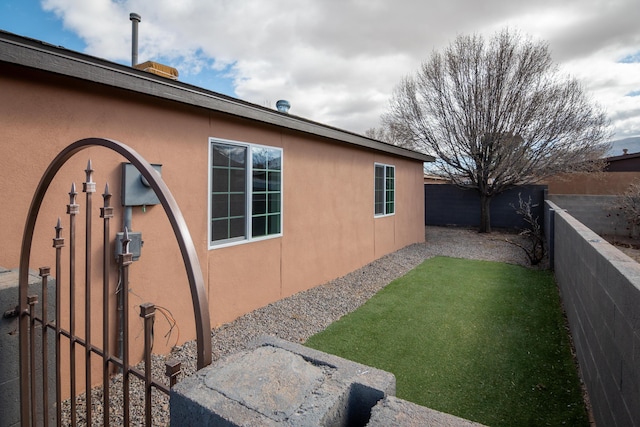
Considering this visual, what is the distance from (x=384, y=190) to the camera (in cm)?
882

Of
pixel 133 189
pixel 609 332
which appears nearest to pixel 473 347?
pixel 609 332

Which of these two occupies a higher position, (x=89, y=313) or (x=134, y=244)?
(x=134, y=244)

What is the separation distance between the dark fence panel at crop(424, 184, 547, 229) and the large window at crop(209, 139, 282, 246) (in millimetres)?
12527

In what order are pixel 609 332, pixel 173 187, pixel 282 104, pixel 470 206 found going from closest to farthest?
pixel 609 332 < pixel 173 187 < pixel 282 104 < pixel 470 206

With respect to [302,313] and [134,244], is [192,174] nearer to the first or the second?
[134,244]

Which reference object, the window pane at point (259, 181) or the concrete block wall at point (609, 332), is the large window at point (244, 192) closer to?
the window pane at point (259, 181)

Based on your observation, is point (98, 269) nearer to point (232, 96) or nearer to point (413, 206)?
point (232, 96)

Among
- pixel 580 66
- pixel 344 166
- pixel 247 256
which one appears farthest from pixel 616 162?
pixel 247 256

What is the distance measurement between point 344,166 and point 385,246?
2889mm

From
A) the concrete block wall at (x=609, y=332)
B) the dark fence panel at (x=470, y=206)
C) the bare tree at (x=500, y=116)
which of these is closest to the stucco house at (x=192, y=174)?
the concrete block wall at (x=609, y=332)

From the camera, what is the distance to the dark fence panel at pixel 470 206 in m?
14.3

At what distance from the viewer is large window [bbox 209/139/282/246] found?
4312mm

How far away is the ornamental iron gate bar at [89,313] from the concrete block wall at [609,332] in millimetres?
2244

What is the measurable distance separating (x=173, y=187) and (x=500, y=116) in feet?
41.8
